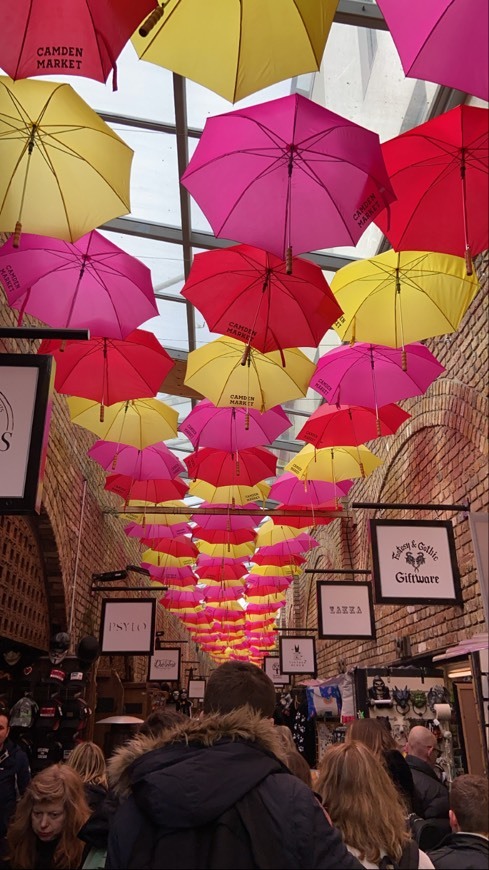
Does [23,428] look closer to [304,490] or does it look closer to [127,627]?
[304,490]

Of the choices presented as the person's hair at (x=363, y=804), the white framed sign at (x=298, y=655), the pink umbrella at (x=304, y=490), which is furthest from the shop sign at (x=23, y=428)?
the white framed sign at (x=298, y=655)

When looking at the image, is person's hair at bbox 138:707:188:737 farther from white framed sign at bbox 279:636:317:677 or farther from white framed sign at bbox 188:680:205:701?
white framed sign at bbox 188:680:205:701

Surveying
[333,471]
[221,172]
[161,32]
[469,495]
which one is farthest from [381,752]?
[333,471]

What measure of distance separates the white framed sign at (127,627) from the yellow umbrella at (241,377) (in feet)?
13.3

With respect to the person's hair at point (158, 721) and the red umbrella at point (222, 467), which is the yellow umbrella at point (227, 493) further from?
the person's hair at point (158, 721)

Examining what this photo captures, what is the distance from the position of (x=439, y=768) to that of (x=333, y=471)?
121 inches

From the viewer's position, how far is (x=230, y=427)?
6484 mm

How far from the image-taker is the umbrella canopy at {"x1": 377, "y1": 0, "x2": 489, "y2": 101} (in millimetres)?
2645

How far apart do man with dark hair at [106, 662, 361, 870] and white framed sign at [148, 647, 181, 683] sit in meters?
11.9

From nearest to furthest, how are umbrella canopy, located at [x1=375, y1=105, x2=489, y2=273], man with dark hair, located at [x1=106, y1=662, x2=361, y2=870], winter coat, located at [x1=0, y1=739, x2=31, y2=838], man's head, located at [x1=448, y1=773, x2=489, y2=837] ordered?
man with dark hair, located at [x1=106, y1=662, x2=361, y2=870] → man's head, located at [x1=448, y1=773, x2=489, y2=837] → umbrella canopy, located at [x1=375, y1=105, x2=489, y2=273] → winter coat, located at [x1=0, y1=739, x2=31, y2=838]

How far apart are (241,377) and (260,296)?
1.20 metres

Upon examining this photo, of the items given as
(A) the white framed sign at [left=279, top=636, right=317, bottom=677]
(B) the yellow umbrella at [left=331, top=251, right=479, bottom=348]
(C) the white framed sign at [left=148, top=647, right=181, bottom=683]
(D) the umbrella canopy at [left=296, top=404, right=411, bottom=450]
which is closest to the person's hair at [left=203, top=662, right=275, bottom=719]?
(B) the yellow umbrella at [left=331, top=251, right=479, bottom=348]

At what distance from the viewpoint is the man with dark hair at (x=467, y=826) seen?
7.72 ft

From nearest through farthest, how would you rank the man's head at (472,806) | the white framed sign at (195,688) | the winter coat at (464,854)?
the winter coat at (464,854), the man's head at (472,806), the white framed sign at (195,688)
